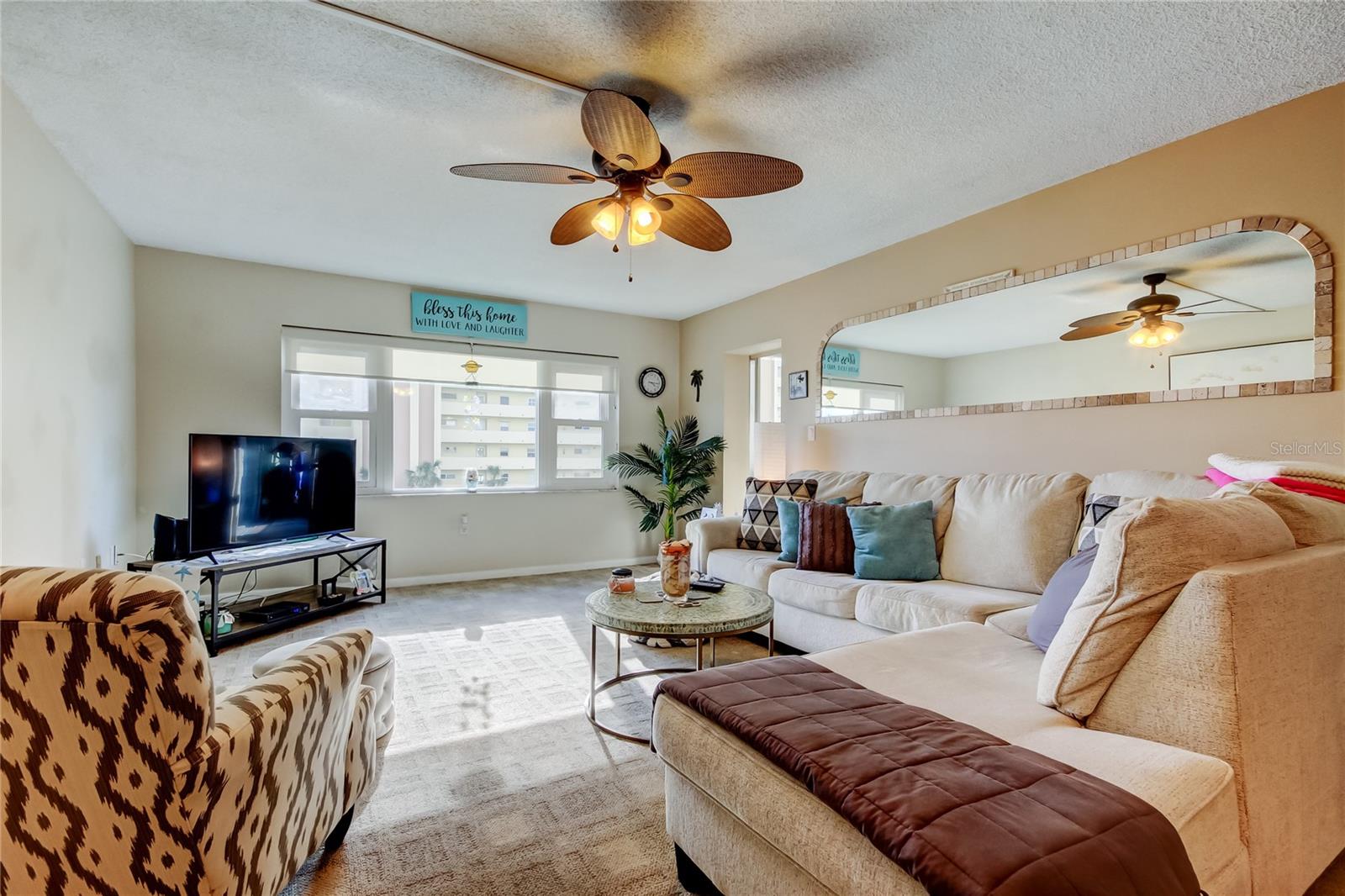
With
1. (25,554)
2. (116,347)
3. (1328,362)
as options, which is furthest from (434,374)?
(1328,362)

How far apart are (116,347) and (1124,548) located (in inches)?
192

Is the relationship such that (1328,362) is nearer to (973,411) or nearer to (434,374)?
(973,411)

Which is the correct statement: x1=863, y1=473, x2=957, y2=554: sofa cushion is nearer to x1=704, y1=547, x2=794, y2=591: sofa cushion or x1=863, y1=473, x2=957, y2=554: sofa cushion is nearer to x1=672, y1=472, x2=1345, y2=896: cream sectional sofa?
x1=704, y1=547, x2=794, y2=591: sofa cushion

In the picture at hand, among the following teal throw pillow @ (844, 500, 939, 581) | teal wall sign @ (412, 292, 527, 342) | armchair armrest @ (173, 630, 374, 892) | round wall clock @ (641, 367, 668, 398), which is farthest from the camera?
round wall clock @ (641, 367, 668, 398)

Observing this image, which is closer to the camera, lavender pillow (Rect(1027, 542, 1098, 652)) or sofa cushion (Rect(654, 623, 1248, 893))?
sofa cushion (Rect(654, 623, 1248, 893))

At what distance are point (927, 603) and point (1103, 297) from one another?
5.57ft

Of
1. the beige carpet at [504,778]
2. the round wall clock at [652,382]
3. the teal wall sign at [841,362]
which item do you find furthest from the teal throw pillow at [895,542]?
the round wall clock at [652,382]

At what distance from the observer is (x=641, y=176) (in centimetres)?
228

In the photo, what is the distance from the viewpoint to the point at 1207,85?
2.15 metres

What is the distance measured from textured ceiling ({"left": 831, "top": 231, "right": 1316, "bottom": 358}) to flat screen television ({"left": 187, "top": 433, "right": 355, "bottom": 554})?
3693mm

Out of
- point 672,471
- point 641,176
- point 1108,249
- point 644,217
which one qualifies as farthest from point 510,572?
point 1108,249

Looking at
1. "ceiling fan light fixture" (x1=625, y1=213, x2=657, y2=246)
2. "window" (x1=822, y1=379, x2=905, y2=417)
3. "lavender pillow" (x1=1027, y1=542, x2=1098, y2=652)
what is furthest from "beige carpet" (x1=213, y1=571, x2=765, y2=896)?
"ceiling fan light fixture" (x1=625, y1=213, x2=657, y2=246)

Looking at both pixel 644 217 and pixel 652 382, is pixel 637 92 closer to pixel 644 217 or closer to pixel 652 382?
pixel 644 217

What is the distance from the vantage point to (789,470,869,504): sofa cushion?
3650 millimetres
